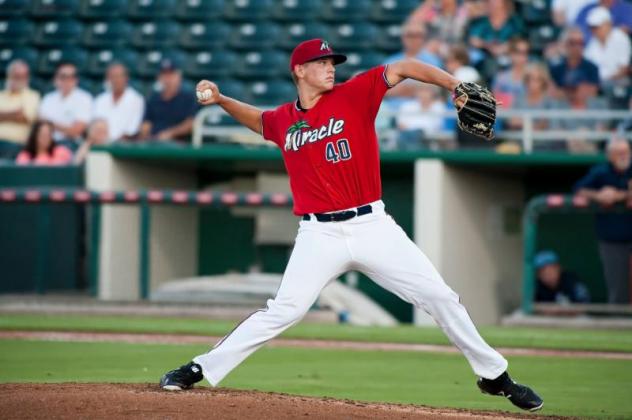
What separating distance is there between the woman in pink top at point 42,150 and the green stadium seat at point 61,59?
121 inches

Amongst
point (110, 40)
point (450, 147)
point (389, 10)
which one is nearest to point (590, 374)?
point (450, 147)

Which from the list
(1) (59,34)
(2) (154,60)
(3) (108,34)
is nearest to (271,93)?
(2) (154,60)

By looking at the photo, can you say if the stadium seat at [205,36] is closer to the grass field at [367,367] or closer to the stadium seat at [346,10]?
the stadium seat at [346,10]

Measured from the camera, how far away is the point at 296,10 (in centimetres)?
1652

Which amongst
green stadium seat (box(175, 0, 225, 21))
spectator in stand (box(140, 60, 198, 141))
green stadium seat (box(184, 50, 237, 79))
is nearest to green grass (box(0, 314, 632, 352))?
spectator in stand (box(140, 60, 198, 141))

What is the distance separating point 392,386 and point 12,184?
24.7 feet

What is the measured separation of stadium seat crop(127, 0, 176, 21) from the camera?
56.1ft

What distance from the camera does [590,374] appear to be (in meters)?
8.28

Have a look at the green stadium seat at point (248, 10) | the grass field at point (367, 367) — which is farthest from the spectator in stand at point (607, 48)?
the green stadium seat at point (248, 10)

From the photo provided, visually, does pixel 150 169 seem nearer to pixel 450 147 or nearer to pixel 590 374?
pixel 450 147

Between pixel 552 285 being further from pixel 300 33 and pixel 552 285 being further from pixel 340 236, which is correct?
pixel 340 236

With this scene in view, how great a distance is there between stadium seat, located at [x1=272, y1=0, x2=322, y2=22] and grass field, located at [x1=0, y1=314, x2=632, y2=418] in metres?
6.45

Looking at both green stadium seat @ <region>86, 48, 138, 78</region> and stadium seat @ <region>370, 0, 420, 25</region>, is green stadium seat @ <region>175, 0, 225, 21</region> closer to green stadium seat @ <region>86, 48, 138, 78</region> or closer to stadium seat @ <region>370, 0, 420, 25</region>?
green stadium seat @ <region>86, 48, 138, 78</region>

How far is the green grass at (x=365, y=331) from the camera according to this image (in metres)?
10.0
